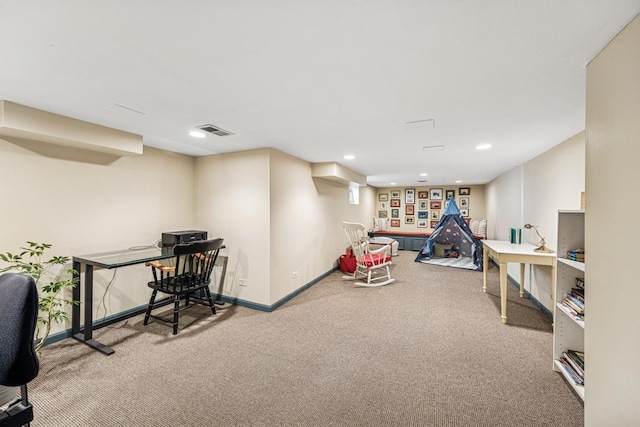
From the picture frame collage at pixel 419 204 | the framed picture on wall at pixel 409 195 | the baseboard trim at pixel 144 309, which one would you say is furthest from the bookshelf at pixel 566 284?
the framed picture on wall at pixel 409 195

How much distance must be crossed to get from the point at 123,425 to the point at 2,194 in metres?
2.18

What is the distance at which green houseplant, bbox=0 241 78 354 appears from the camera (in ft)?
7.04

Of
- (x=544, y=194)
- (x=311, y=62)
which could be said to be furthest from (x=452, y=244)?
(x=311, y=62)

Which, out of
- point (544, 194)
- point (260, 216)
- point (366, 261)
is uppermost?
point (544, 194)

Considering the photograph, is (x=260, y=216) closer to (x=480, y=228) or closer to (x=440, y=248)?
(x=440, y=248)

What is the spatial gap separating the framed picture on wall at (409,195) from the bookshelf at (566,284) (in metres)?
6.68

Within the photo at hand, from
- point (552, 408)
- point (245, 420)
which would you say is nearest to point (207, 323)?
point (245, 420)

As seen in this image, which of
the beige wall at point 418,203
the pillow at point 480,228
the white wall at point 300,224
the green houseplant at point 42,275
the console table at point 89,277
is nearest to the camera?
the green houseplant at point 42,275

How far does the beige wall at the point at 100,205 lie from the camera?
7.41 ft

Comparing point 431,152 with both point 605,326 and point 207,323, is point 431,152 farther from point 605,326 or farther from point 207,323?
point 207,323

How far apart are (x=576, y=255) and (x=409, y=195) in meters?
6.88

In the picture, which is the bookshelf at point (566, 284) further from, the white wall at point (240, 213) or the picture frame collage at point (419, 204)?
the picture frame collage at point (419, 204)

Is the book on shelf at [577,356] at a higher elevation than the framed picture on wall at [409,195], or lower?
lower

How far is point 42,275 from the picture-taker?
2.42 meters
